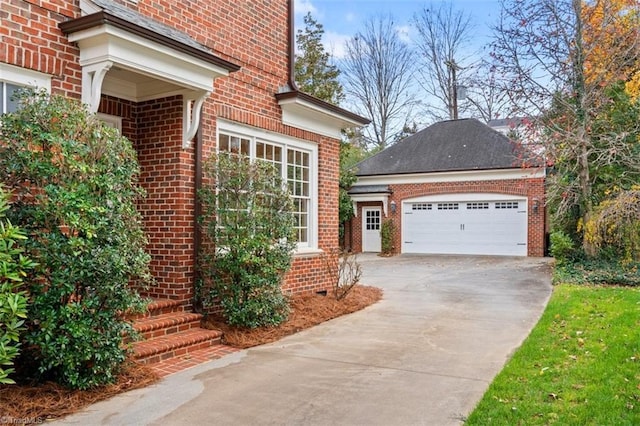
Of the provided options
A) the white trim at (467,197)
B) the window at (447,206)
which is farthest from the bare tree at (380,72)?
the window at (447,206)

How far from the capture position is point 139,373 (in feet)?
15.3

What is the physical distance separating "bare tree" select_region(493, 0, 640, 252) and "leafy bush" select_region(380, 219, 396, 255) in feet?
25.1

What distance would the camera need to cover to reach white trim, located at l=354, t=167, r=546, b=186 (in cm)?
1794

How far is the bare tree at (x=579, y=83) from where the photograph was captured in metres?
12.7

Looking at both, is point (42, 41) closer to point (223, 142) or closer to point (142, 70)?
point (142, 70)

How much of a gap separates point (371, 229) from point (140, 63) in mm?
16969

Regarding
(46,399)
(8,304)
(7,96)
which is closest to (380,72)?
(7,96)

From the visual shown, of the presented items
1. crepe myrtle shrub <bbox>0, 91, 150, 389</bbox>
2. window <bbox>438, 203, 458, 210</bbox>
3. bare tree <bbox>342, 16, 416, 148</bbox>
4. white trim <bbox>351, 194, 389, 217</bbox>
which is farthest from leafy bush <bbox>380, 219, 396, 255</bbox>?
crepe myrtle shrub <bbox>0, 91, 150, 389</bbox>

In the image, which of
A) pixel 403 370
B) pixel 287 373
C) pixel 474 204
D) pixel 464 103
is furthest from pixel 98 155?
pixel 464 103

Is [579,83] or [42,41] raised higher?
[579,83]

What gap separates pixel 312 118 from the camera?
29.2 ft

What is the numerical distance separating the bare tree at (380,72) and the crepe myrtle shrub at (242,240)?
999 inches

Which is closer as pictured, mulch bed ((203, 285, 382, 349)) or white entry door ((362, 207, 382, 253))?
mulch bed ((203, 285, 382, 349))

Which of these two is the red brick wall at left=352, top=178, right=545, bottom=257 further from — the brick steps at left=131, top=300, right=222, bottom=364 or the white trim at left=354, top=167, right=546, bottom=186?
the brick steps at left=131, top=300, right=222, bottom=364
